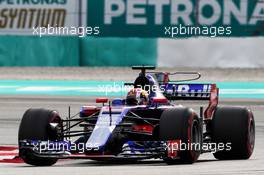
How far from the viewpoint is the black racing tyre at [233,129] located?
40.2 ft

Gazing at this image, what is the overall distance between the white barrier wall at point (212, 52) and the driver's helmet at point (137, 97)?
16.7m

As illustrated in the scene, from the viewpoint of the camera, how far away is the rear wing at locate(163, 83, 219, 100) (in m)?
13.1

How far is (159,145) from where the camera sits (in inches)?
440

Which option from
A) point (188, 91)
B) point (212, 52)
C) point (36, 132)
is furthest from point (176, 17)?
point (36, 132)

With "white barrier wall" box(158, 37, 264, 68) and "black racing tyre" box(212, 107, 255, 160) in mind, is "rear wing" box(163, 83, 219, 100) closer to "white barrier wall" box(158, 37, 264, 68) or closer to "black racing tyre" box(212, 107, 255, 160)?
"black racing tyre" box(212, 107, 255, 160)

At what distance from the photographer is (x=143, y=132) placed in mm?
11891

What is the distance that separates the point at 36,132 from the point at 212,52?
18.2 metres

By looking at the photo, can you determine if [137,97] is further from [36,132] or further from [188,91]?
[36,132]

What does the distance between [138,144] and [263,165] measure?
1.45 meters

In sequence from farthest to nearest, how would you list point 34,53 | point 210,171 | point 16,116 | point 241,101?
point 34,53 → point 241,101 → point 16,116 → point 210,171

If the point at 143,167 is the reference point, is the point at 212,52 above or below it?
above

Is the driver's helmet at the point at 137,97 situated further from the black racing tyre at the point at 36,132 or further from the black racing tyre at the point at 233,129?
the black racing tyre at the point at 36,132

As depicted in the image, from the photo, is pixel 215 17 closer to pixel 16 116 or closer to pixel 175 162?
pixel 16 116

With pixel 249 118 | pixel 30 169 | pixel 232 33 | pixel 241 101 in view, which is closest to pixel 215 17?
pixel 232 33
